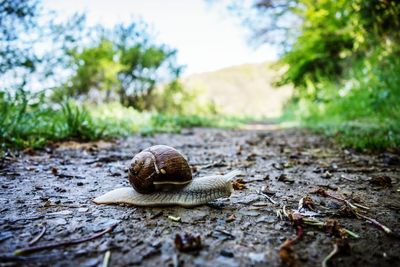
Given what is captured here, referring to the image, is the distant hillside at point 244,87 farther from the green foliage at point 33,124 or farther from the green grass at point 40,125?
the green foliage at point 33,124

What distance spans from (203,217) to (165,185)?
1.24 ft

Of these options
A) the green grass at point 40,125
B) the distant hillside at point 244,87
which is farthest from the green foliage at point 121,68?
the distant hillside at point 244,87

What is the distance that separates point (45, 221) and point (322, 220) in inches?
61.5

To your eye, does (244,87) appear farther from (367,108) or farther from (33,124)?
(33,124)

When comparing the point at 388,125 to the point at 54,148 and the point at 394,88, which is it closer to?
the point at 394,88

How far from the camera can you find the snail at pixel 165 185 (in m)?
1.86

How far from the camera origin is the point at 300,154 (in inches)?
152

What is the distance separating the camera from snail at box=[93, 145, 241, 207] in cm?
186

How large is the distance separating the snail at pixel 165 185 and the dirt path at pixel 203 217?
66 millimetres

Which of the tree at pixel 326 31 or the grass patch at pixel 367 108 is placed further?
the tree at pixel 326 31

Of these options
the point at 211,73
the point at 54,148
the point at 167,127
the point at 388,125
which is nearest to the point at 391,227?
the point at 388,125

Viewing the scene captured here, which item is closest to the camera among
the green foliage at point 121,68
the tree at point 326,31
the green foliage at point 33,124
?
the green foliage at point 33,124

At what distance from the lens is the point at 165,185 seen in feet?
6.32

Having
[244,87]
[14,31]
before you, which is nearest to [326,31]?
[14,31]
